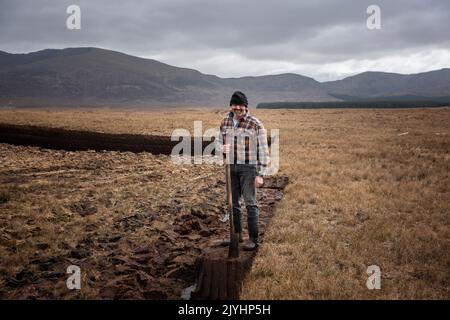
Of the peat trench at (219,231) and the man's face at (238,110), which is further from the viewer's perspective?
the man's face at (238,110)

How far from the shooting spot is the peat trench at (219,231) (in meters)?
5.12

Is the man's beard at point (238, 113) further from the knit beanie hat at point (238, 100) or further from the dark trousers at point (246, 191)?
the dark trousers at point (246, 191)

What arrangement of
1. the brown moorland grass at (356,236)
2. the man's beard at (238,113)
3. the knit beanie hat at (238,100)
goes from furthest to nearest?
the man's beard at (238,113)
the knit beanie hat at (238,100)
the brown moorland grass at (356,236)

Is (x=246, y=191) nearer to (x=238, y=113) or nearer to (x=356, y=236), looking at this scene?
(x=238, y=113)

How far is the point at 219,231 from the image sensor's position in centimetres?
766

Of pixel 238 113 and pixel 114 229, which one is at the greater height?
pixel 238 113

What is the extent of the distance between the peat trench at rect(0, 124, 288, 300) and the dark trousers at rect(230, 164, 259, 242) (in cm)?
43

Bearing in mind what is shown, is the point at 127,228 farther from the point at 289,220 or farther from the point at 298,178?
the point at 298,178

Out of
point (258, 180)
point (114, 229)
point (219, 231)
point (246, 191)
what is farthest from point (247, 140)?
point (114, 229)

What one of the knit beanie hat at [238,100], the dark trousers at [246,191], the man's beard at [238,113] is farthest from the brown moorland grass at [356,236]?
the knit beanie hat at [238,100]

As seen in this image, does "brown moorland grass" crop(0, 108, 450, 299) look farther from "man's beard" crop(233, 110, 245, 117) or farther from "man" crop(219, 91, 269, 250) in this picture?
"man's beard" crop(233, 110, 245, 117)

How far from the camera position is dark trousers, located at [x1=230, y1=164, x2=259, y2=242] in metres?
5.73

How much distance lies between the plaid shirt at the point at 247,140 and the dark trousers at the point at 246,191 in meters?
0.12

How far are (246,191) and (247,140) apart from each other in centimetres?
80
